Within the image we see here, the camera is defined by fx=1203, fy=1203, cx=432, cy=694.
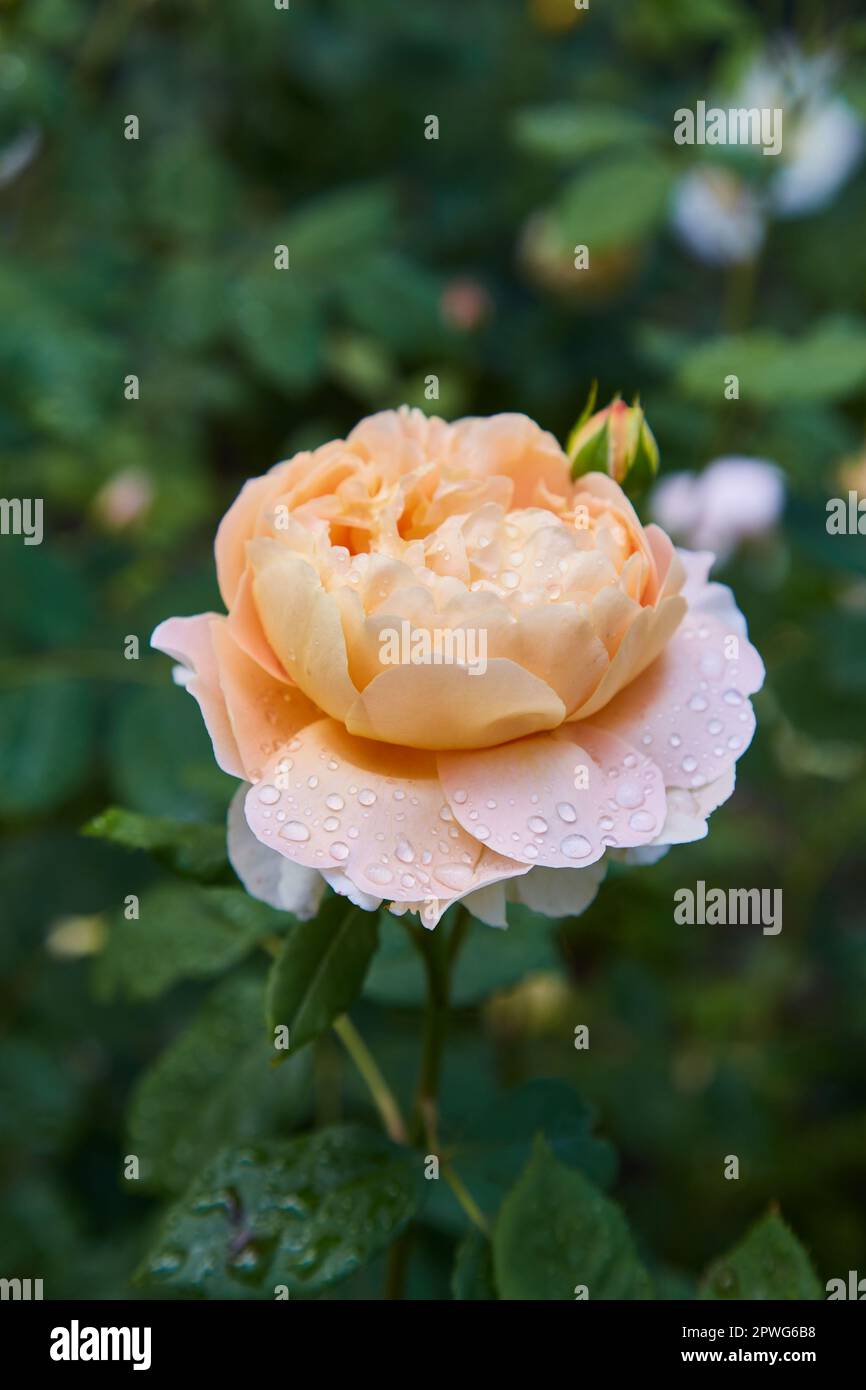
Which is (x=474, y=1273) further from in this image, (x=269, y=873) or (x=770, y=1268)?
(x=269, y=873)

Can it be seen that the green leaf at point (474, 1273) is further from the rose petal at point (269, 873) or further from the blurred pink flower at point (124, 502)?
the blurred pink flower at point (124, 502)

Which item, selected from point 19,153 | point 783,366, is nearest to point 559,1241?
point 783,366

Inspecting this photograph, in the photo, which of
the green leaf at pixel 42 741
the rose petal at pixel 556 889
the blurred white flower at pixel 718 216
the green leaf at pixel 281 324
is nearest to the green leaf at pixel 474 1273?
the rose petal at pixel 556 889

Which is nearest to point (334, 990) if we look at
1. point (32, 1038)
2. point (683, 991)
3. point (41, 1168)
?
point (32, 1038)

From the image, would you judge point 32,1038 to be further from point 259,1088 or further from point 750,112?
point 750,112

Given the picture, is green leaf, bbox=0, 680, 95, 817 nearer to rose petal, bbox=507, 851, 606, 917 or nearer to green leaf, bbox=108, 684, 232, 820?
green leaf, bbox=108, 684, 232, 820

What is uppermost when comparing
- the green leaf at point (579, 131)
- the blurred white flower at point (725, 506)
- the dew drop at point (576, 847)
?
the green leaf at point (579, 131)

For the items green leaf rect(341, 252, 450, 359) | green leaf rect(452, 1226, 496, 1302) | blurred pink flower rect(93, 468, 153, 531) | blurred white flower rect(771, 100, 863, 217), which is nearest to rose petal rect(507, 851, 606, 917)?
green leaf rect(452, 1226, 496, 1302)

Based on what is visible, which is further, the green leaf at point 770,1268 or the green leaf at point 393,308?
the green leaf at point 393,308
